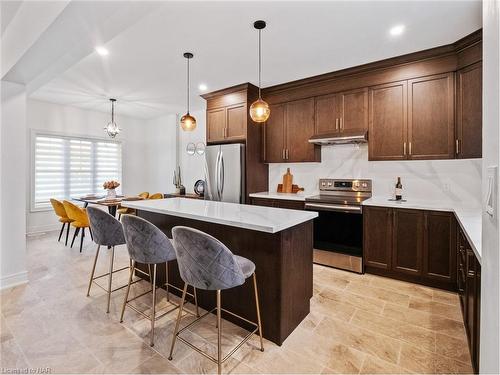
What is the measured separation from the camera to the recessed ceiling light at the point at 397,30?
2.52 metres

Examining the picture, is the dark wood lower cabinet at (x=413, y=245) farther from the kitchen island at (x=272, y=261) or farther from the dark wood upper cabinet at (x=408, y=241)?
the kitchen island at (x=272, y=261)

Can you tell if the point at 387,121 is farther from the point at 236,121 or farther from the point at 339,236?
the point at 236,121

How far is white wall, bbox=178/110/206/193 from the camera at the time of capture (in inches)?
235

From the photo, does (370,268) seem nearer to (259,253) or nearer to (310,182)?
(310,182)

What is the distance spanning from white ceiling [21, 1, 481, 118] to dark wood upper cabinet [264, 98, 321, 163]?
1.46 feet

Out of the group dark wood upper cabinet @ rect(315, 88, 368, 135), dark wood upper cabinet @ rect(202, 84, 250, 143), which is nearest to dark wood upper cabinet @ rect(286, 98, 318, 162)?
dark wood upper cabinet @ rect(315, 88, 368, 135)

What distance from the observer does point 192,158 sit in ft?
20.1

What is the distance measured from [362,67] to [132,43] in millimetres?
2831

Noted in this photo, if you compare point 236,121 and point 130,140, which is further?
point 130,140

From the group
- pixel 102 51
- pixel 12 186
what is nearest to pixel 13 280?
pixel 12 186

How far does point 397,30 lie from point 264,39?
1328 millimetres

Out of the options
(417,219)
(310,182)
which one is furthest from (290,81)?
(417,219)

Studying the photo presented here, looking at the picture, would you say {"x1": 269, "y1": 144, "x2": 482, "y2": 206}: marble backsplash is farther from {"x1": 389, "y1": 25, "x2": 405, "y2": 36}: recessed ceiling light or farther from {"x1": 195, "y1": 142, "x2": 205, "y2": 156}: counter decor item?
{"x1": 195, "y1": 142, "x2": 205, "y2": 156}: counter decor item

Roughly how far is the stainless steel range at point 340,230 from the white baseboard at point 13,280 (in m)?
3.52
